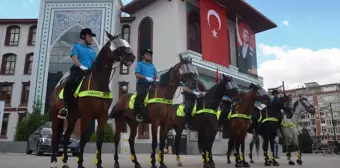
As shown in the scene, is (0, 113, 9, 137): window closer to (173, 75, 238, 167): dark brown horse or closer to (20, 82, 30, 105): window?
(20, 82, 30, 105): window

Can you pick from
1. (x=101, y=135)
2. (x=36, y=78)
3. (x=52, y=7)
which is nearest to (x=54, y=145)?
(x=101, y=135)

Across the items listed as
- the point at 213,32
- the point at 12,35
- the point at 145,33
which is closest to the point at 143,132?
the point at 145,33

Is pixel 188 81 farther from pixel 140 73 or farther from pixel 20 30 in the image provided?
pixel 20 30

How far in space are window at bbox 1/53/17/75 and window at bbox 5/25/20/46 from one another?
1.39 meters

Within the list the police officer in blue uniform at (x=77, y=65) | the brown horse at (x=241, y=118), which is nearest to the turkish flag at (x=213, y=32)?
the brown horse at (x=241, y=118)

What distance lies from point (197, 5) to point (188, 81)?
22161 mm

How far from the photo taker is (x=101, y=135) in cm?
593

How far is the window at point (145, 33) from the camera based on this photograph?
29.0 meters

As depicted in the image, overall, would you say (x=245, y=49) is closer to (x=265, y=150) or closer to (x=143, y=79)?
(x=265, y=150)

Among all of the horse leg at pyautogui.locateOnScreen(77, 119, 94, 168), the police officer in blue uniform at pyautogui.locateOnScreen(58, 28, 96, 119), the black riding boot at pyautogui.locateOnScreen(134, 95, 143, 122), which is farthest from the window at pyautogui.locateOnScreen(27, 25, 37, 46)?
the horse leg at pyautogui.locateOnScreen(77, 119, 94, 168)

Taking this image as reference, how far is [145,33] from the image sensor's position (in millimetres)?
29578

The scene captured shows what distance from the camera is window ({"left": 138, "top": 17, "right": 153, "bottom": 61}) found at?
29039 millimetres

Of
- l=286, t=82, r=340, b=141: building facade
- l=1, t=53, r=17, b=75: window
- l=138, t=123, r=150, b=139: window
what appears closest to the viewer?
l=138, t=123, r=150, b=139: window

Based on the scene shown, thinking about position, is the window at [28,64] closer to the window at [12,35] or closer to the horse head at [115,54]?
the window at [12,35]
